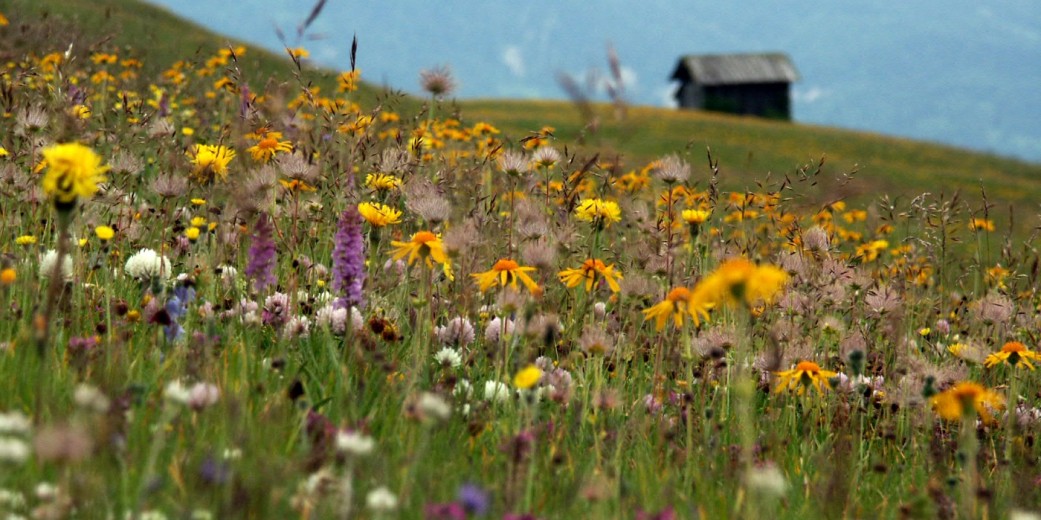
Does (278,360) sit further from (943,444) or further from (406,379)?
(943,444)

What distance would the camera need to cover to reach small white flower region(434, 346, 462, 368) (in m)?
2.99

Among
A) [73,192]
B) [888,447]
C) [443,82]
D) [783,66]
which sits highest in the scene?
[783,66]

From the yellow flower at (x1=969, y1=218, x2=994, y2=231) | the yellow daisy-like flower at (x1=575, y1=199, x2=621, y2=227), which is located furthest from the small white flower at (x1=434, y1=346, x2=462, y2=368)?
the yellow flower at (x1=969, y1=218, x2=994, y2=231)

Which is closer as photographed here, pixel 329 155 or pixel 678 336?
pixel 678 336

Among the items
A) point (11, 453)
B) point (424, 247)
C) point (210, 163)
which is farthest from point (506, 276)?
point (11, 453)

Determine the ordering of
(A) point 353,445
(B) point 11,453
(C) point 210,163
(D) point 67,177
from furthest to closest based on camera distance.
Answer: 1. (C) point 210,163
2. (D) point 67,177
3. (A) point 353,445
4. (B) point 11,453

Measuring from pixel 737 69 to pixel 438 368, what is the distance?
2542 inches

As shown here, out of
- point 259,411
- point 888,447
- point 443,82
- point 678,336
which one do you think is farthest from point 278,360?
point 443,82

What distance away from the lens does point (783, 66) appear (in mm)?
64750

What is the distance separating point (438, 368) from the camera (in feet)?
10.3

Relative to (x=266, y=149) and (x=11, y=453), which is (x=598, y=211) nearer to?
(x=266, y=149)

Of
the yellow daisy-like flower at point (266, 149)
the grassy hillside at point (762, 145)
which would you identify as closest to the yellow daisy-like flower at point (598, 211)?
the yellow daisy-like flower at point (266, 149)

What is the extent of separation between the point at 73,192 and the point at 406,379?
1.29 m

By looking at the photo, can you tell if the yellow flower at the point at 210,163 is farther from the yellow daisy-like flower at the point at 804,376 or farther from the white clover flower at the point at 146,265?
the yellow daisy-like flower at the point at 804,376
